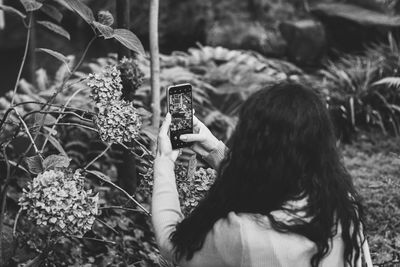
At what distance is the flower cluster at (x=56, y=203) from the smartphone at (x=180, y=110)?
360mm

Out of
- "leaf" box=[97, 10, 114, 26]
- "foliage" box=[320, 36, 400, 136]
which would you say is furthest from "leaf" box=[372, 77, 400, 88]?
"leaf" box=[97, 10, 114, 26]

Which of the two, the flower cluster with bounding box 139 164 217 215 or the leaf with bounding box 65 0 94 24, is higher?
the leaf with bounding box 65 0 94 24

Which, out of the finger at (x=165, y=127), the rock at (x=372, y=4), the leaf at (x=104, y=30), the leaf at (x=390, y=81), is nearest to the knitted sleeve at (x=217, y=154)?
the finger at (x=165, y=127)

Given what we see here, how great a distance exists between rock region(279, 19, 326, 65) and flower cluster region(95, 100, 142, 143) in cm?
558

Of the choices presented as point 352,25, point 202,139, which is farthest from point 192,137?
point 352,25

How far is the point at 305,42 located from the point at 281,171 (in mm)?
6195

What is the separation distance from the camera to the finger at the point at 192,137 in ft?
6.30

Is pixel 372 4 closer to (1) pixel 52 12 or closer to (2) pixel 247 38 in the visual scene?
(2) pixel 247 38

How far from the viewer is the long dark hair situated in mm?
1527

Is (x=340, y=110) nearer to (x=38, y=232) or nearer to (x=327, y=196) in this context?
(x=38, y=232)

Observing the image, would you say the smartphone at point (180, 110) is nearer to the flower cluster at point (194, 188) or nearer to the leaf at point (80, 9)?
the flower cluster at point (194, 188)

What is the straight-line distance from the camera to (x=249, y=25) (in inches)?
316

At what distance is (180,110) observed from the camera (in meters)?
1.97

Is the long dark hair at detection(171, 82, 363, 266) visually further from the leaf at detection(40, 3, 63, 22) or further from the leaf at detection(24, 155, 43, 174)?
the leaf at detection(40, 3, 63, 22)
